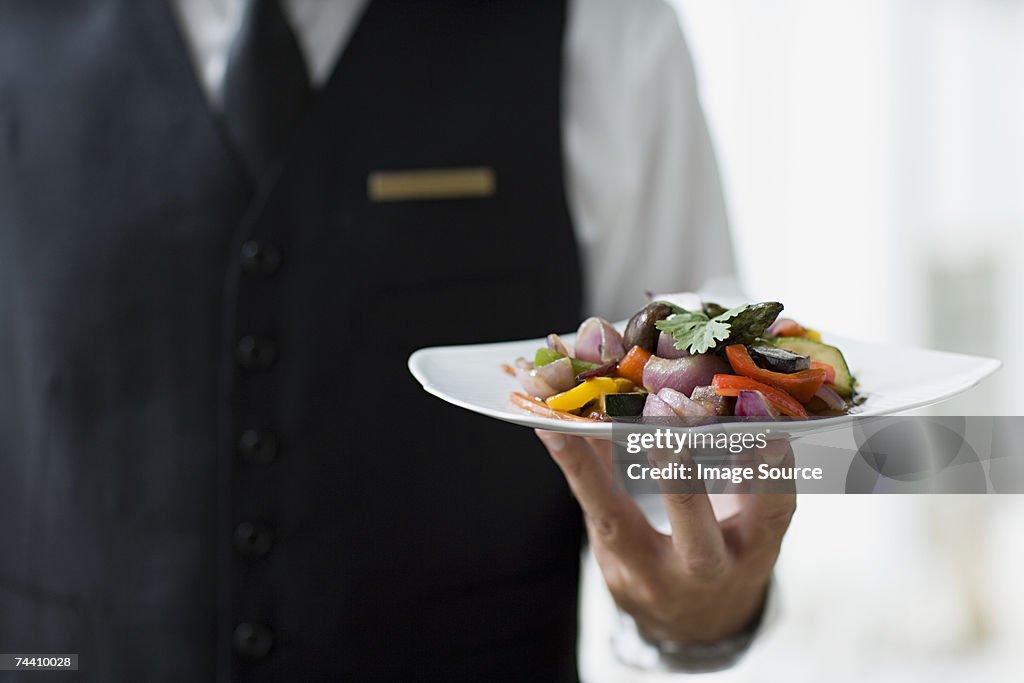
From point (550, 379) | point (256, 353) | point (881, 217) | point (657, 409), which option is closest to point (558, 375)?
point (550, 379)

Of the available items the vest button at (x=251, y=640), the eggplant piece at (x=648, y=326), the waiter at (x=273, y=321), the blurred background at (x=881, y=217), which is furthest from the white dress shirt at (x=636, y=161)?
the blurred background at (x=881, y=217)

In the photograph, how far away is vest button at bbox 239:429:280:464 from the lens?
1.27 meters

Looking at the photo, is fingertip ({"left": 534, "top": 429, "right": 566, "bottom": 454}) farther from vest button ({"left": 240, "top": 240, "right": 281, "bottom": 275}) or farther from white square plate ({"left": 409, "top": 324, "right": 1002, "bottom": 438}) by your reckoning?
vest button ({"left": 240, "top": 240, "right": 281, "bottom": 275})

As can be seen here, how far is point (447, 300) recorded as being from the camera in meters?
1.36

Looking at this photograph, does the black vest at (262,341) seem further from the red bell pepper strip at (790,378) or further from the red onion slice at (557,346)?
the red bell pepper strip at (790,378)

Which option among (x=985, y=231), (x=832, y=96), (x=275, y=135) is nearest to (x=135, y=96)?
(x=275, y=135)

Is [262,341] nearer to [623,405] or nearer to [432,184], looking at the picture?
[432,184]

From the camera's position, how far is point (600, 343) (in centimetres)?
Result: 93

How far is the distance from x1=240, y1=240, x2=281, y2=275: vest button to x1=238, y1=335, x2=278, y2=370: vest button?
0.28 feet

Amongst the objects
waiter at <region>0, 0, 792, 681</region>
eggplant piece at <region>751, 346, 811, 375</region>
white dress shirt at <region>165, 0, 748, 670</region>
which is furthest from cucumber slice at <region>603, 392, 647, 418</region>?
white dress shirt at <region>165, 0, 748, 670</region>

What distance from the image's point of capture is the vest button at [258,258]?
1.25 m

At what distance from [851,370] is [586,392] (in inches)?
11.2

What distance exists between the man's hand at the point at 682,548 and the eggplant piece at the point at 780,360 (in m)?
0.06

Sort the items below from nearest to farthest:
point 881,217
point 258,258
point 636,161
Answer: point 258,258
point 636,161
point 881,217
